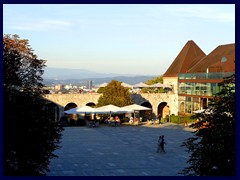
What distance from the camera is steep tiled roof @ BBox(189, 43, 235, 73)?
141 feet

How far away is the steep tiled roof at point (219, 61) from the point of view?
42.9m

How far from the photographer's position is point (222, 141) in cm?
1066

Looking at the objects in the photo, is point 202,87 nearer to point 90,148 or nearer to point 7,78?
point 90,148

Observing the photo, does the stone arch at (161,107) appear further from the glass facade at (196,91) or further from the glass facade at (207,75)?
the glass facade at (207,75)

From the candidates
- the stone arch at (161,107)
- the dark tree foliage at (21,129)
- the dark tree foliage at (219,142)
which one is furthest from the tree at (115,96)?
the dark tree foliage at (219,142)

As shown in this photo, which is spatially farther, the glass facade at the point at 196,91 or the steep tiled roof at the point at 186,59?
the steep tiled roof at the point at 186,59

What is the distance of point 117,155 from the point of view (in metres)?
20.0

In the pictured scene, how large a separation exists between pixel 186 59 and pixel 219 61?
8542 millimetres

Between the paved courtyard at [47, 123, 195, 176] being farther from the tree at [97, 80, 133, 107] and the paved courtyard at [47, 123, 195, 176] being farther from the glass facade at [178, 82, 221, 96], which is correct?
the glass facade at [178, 82, 221, 96]

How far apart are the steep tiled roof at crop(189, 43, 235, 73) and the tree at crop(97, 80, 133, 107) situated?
10067mm

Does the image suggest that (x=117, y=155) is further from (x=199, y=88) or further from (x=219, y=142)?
(x=199, y=88)

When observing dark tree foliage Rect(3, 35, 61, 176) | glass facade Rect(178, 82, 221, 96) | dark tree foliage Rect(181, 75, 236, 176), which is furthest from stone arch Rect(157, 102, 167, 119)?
dark tree foliage Rect(3, 35, 61, 176)
